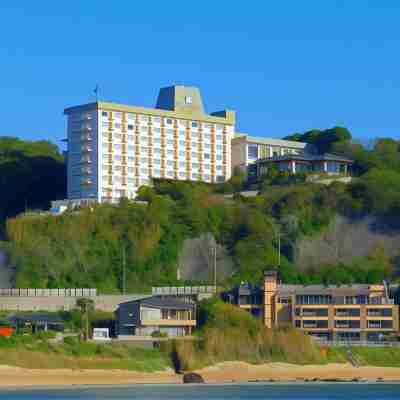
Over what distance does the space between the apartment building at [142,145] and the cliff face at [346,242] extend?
43.1 feet

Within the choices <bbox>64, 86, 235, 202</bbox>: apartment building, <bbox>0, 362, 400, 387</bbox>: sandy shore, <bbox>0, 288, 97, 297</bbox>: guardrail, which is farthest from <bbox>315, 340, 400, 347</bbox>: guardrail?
<bbox>64, 86, 235, 202</bbox>: apartment building

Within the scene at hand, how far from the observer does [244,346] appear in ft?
266

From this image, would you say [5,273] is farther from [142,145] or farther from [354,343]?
[354,343]

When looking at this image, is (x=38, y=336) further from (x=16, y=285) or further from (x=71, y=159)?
(x=71, y=159)

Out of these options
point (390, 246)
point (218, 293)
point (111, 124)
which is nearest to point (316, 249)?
point (390, 246)

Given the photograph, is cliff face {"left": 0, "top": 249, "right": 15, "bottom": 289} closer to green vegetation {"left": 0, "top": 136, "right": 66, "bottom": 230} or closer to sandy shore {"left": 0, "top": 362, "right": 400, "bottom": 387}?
green vegetation {"left": 0, "top": 136, "right": 66, "bottom": 230}

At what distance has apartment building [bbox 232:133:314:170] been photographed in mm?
115250

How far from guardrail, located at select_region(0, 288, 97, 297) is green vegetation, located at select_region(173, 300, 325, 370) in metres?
12.3

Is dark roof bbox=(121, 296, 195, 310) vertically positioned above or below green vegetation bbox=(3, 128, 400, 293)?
below

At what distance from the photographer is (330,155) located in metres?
115

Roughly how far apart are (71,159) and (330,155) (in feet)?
72.7

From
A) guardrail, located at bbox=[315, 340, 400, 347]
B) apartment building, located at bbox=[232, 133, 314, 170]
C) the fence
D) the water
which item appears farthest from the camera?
apartment building, located at bbox=[232, 133, 314, 170]

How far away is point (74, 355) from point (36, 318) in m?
9.00

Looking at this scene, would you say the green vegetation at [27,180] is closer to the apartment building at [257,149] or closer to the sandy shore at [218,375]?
the apartment building at [257,149]
